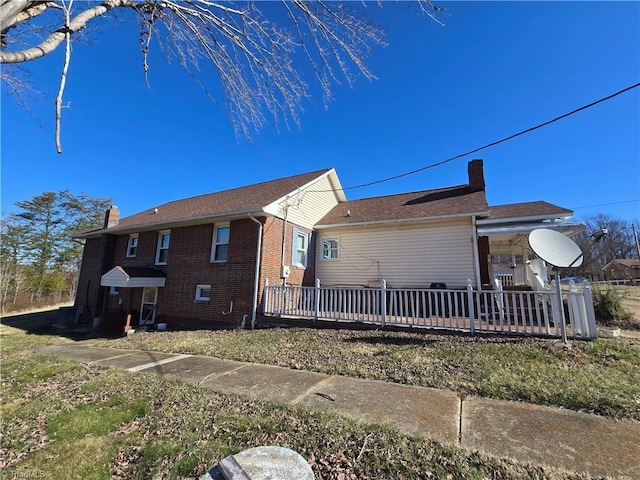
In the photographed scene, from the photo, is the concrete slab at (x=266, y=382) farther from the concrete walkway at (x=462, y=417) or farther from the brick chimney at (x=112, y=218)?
the brick chimney at (x=112, y=218)

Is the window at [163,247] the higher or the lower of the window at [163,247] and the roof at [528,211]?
the lower

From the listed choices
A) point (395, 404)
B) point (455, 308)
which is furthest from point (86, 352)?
point (455, 308)

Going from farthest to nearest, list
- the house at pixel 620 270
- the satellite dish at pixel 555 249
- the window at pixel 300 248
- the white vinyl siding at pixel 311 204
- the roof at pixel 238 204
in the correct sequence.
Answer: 1. the house at pixel 620 270
2. the window at pixel 300 248
3. the white vinyl siding at pixel 311 204
4. the roof at pixel 238 204
5. the satellite dish at pixel 555 249

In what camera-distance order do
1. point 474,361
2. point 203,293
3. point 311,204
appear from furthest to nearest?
point 311,204, point 203,293, point 474,361

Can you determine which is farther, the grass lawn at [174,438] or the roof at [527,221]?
the roof at [527,221]

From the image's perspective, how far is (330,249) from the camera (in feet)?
43.2

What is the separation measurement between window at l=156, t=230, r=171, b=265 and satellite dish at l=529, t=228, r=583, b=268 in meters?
13.6

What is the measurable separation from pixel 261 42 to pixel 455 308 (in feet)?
22.9

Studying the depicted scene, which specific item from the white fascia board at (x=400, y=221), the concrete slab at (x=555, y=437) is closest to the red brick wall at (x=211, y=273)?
the white fascia board at (x=400, y=221)

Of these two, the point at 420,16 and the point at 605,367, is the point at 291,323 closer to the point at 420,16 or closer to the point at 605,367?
the point at 605,367

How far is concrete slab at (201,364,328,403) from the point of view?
4.31m

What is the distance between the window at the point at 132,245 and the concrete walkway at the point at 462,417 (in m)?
11.4

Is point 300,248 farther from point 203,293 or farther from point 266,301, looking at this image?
point 203,293

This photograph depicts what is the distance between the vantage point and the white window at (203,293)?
37.9 feet
